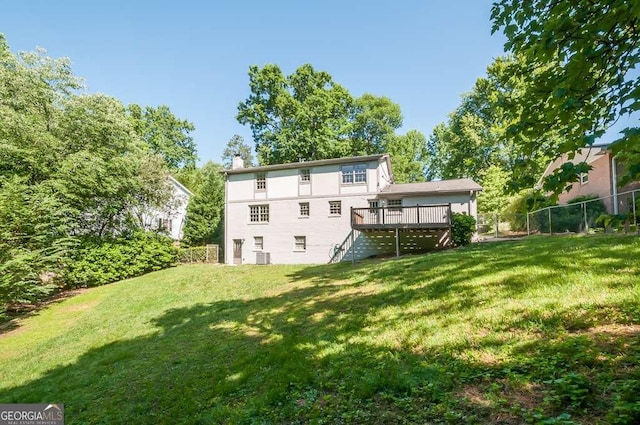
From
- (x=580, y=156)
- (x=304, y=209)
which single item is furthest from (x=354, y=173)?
(x=580, y=156)

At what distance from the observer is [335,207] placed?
20562 millimetres

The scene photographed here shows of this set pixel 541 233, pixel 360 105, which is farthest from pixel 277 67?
pixel 541 233

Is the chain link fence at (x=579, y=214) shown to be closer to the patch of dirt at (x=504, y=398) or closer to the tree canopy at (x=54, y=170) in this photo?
the patch of dirt at (x=504, y=398)

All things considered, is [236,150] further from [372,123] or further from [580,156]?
[580,156]

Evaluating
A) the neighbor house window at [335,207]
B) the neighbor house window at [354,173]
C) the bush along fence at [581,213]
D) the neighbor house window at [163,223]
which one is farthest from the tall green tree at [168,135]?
the bush along fence at [581,213]

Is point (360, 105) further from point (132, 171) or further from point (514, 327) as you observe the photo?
point (514, 327)

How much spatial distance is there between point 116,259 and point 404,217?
54.8 ft

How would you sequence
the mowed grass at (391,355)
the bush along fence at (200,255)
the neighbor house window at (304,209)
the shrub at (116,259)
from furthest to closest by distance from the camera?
the bush along fence at (200,255), the neighbor house window at (304,209), the shrub at (116,259), the mowed grass at (391,355)

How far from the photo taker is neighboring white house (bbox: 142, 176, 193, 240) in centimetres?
2203

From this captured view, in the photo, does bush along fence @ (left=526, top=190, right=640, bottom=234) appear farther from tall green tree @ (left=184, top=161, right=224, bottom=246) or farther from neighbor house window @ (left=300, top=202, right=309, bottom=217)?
tall green tree @ (left=184, top=161, right=224, bottom=246)

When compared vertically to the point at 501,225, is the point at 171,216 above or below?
above

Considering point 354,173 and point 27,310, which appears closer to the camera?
point 27,310

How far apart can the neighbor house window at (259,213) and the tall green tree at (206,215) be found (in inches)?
247
